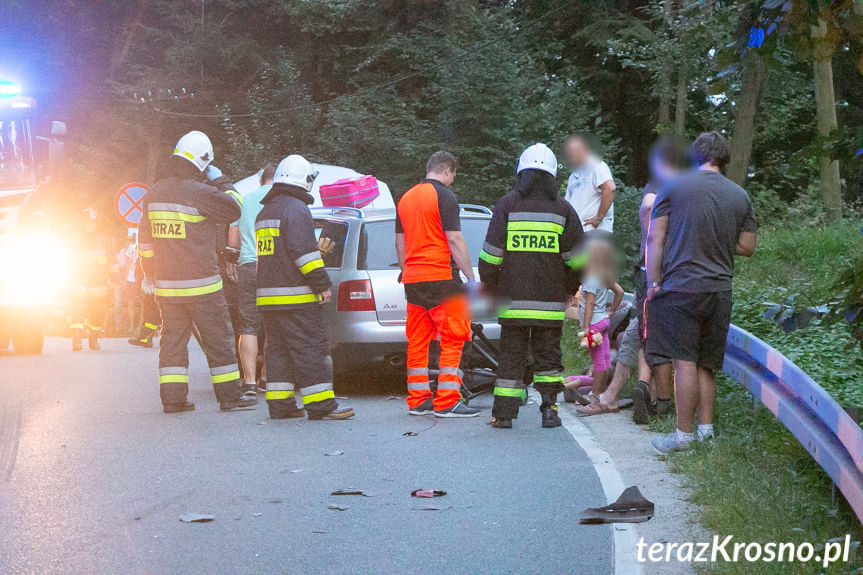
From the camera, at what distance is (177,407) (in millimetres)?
9922

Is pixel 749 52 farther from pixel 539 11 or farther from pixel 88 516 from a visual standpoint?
pixel 539 11

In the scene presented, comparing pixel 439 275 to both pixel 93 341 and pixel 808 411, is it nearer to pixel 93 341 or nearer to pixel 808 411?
pixel 808 411

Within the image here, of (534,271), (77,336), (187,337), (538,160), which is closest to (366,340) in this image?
(187,337)

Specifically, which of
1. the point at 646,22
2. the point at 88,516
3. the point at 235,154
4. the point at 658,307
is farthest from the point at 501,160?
the point at 88,516

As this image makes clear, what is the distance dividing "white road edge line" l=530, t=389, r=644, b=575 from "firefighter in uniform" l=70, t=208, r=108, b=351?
33.2ft

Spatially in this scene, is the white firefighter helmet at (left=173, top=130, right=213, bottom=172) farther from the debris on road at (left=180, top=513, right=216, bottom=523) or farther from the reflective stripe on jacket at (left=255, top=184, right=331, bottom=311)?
the debris on road at (left=180, top=513, right=216, bottom=523)

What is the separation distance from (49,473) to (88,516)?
1.36 meters

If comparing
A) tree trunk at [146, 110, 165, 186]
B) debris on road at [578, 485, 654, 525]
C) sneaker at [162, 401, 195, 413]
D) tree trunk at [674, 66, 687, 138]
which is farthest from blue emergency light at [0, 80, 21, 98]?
tree trunk at [146, 110, 165, 186]

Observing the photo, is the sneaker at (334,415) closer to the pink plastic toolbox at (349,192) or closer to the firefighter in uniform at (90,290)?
the pink plastic toolbox at (349,192)

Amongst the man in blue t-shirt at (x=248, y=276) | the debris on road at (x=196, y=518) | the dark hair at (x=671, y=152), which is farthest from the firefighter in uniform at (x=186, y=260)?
the debris on road at (x=196, y=518)

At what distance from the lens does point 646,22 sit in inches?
1003

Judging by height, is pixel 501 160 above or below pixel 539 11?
below

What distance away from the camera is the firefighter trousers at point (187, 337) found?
9688 mm

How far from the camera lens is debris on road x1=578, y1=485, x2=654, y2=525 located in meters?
5.80
